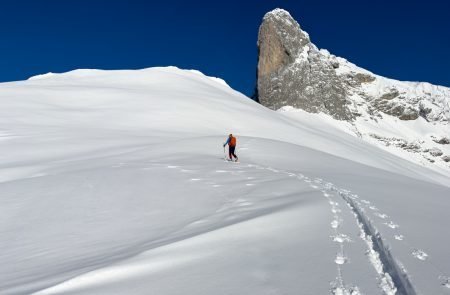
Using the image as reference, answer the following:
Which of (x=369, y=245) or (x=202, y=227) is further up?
(x=369, y=245)

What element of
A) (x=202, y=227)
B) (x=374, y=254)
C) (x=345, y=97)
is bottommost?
(x=202, y=227)

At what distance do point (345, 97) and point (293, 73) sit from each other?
12.8m

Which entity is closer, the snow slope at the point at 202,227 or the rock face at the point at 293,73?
the snow slope at the point at 202,227

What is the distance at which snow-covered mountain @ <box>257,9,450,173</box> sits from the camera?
85.0 m

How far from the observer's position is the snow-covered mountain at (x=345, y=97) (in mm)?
85000

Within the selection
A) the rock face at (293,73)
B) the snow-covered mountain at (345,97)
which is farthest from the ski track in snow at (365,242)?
the rock face at (293,73)

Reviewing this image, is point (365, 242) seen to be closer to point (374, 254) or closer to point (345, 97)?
point (374, 254)

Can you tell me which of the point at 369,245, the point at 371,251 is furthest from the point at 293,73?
the point at 371,251

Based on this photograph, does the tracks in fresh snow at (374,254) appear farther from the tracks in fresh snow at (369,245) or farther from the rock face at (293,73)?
the rock face at (293,73)

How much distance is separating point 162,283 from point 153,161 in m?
10.8

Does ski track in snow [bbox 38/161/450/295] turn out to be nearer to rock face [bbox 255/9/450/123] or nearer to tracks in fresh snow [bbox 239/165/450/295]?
tracks in fresh snow [bbox 239/165/450/295]

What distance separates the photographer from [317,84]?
8912 centimetres

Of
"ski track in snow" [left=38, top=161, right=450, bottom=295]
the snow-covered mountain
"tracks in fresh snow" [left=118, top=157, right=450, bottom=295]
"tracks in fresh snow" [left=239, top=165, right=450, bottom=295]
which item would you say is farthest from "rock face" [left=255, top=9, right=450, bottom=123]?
"tracks in fresh snow" [left=239, top=165, right=450, bottom=295]

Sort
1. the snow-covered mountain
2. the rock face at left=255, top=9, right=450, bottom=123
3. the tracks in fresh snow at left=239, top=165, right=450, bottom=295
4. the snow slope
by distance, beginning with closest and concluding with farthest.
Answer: the tracks in fresh snow at left=239, top=165, right=450, bottom=295 → the snow slope → the snow-covered mountain → the rock face at left=255, top=9, right=450, bottom=123
